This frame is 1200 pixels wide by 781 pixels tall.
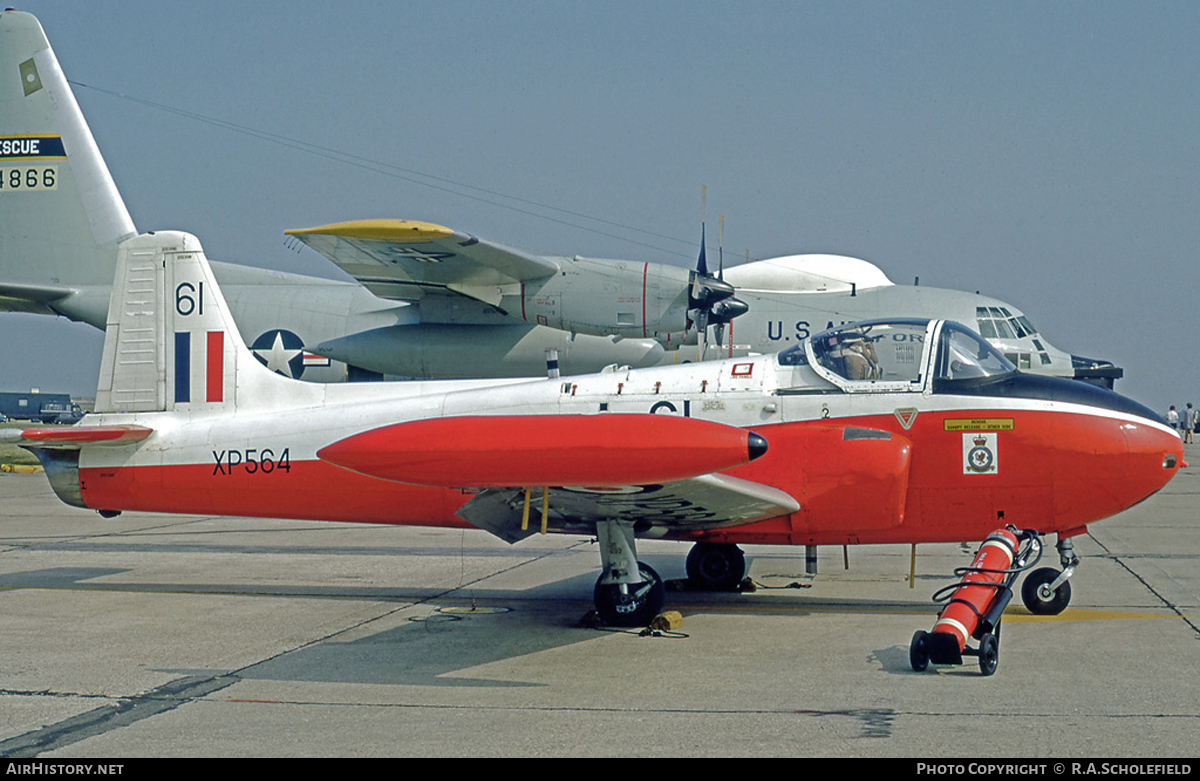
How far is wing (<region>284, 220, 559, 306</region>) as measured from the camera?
53.3 feet

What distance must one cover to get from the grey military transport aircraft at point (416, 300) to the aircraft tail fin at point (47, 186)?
27 mm

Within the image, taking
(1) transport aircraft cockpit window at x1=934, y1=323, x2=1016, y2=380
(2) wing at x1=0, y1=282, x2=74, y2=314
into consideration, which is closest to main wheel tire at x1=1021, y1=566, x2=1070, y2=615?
(1) transport aircraft cockpit window at x1=934, y1=323, x2=1016, y2=380

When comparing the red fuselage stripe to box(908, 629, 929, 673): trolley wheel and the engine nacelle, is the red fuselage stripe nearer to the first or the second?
box(908, 629, 929, 673): trolley wheel

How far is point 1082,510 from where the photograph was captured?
313 inches

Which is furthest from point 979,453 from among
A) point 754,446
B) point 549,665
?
point 549,665

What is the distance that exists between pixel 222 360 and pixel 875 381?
601 centimetres

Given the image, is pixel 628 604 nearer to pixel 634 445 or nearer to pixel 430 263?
pixel 634 445

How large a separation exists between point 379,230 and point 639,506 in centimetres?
834

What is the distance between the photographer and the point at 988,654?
21.1ft

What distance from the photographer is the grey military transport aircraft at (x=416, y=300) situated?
17.9 metres

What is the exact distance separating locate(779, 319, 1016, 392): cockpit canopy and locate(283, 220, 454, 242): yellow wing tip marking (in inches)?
308

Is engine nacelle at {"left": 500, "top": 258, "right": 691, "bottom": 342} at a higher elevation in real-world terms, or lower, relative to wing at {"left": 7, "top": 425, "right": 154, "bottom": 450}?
higher

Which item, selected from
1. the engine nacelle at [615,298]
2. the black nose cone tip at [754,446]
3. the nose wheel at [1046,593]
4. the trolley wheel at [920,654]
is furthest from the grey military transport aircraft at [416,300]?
the black nose cone tip at [754,446]
